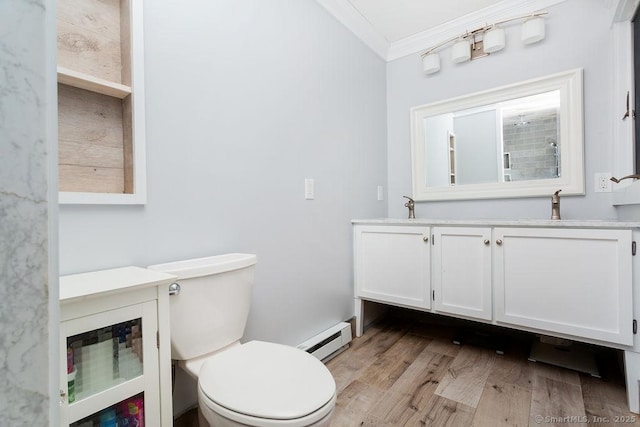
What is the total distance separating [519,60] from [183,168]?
2182mm

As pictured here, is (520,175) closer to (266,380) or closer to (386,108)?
(386,108)

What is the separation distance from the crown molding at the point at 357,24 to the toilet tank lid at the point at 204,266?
1639 millimetres

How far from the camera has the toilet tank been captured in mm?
1021

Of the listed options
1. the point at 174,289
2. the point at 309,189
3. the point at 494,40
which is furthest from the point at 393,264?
the point at 494,40

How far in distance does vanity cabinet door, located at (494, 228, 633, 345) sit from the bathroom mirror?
1.83ft

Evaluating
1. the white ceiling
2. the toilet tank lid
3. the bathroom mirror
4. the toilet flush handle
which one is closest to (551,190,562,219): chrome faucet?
the bathroom mirror

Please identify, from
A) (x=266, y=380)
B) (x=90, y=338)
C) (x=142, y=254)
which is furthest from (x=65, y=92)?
(x=266, y=380)

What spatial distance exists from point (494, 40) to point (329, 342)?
7.23ft

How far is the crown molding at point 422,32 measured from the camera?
76.8 inches

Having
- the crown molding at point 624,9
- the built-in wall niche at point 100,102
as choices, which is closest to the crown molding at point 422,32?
the crown molding at point 624,9

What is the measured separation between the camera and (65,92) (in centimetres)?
96

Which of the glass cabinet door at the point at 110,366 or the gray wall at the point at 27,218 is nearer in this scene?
the gray wall at the point at 27,218

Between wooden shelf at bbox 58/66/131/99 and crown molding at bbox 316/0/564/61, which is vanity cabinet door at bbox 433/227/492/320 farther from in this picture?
wooden shelf at bbox 58/66/131/99

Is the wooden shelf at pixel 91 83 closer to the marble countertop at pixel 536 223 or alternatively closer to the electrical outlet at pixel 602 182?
the marble countertop at pixel 536 223
